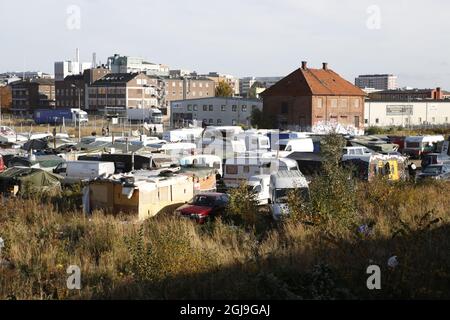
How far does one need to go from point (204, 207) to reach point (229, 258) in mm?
6905

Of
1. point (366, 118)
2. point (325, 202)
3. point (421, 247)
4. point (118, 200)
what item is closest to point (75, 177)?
point (118, 200)

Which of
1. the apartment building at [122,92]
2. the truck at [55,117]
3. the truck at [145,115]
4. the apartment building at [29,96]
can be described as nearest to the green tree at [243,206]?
the truck at [145,115]

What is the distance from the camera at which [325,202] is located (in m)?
12.5

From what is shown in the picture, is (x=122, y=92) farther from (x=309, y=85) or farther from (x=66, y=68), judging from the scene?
(x=309, y=85)

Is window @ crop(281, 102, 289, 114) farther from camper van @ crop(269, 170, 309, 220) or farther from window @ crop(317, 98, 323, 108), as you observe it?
camper van @ crop(269, 170, 309, 220)

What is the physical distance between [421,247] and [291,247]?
220 cm

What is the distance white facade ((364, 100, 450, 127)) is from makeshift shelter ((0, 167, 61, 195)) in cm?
4710

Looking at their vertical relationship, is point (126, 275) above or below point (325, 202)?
below

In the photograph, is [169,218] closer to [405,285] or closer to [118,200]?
[118,200]

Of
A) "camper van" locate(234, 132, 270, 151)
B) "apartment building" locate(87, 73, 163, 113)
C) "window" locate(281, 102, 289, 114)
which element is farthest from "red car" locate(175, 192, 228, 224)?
"apartment building" locate(87, 73, 163, 113)

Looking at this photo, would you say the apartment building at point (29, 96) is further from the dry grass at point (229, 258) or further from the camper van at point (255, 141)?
the dry grass at point (229, 258)

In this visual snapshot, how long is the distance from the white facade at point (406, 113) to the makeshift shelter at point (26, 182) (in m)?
47.1
